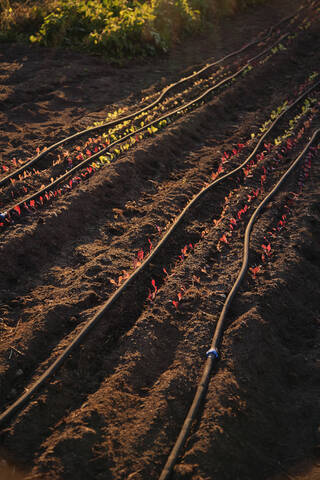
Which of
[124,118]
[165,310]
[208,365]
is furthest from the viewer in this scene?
[124,118]

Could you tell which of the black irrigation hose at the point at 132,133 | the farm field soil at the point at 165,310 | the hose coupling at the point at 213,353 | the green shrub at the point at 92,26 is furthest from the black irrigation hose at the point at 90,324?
the green shrub at the point at 92,26

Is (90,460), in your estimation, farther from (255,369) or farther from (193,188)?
(193,188)

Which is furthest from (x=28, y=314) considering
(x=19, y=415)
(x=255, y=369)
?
(x=255, y=369)

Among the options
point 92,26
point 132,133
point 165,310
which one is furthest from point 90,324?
point 92,26

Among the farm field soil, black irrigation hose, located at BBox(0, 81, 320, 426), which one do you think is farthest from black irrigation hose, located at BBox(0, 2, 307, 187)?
black irrigation hose, located at BBox(0, 81, 320, 426)

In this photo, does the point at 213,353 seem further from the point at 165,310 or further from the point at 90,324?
the point at 90,324

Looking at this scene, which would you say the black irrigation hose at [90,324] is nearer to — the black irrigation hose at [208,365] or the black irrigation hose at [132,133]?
the black irrigation hose at [208,365]

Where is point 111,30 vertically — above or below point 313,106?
above

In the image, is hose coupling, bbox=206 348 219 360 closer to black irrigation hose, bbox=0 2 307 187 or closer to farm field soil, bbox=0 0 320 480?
farm field soil, bbox=0 0 320 480
